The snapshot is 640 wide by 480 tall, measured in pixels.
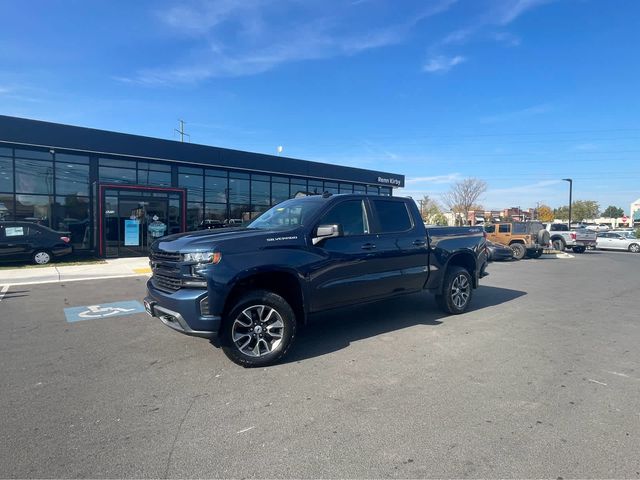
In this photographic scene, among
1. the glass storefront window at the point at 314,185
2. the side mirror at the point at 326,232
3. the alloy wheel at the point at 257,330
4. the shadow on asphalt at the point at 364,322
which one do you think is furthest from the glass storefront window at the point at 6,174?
the side mirror at the point at 326,232

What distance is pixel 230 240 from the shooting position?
14.0 ft

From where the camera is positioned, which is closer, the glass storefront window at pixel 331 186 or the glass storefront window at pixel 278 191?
the glass storefront window at pixel 278 191

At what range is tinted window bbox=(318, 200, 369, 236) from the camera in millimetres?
5195

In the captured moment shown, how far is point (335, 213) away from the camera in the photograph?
A: 17.2 feet

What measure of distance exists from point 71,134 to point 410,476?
18727 mm

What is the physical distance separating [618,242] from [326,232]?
32.6 meters

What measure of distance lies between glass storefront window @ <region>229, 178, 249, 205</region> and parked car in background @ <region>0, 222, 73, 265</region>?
8975mm

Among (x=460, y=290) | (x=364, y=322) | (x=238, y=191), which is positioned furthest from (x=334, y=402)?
(x=238, y=191)

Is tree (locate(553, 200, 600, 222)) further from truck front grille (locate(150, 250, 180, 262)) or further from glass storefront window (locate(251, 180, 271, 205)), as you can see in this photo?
truck front grille (locate(150, 250, 180, 262))

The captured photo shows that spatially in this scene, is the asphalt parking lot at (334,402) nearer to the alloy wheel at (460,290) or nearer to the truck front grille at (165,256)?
the alloy wheel at (460,290)

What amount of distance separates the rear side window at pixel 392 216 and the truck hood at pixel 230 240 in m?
1.54

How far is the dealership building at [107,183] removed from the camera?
16.1 meters

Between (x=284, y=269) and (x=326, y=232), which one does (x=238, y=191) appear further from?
(x=284, y=269)

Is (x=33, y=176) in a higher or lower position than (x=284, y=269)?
higher
